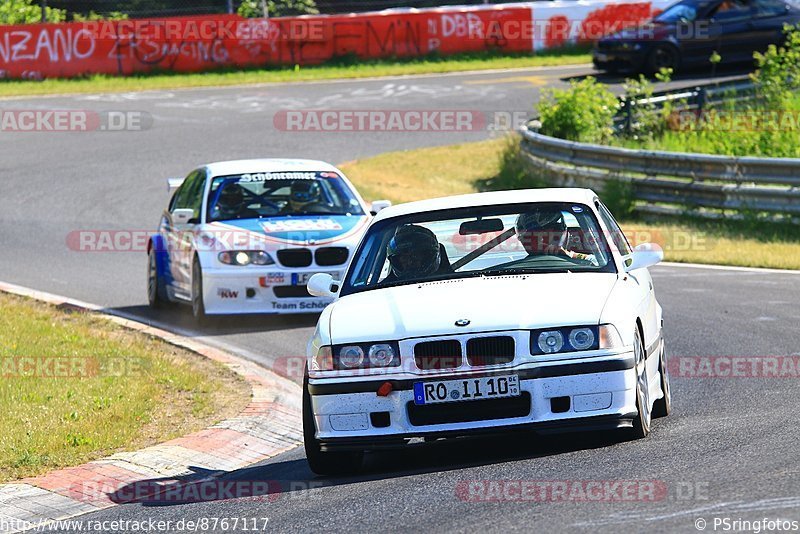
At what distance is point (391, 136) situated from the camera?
27.7 meters

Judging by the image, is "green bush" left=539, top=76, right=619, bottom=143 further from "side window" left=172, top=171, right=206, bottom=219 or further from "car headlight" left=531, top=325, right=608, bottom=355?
"car headlight" left=531, top=325, right=608, bottom=355

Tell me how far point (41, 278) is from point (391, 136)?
1210cm

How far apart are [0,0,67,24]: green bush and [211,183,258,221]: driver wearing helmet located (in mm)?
26038

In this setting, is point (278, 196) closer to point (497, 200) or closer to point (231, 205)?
point (231, 205)

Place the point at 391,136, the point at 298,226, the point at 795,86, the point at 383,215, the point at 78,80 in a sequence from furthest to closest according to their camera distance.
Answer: the point at 78,80
the point at 391,136
the point at 795,86
the point at 298,226
the point at 383,215

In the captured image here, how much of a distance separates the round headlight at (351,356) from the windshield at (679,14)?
24543 mm

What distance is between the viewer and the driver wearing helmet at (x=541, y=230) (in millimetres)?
8094

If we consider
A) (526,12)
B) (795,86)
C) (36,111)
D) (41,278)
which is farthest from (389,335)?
(526,12)

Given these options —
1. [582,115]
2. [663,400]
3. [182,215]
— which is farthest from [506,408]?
[582,115]

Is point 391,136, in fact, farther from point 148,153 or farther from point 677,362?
point 677,362

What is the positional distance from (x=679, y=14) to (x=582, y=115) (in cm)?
820

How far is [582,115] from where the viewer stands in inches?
918

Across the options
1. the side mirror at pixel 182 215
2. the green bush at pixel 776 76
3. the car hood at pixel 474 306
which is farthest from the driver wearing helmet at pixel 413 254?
the green bush at pixel 776 76

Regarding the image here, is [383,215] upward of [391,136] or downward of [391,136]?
upward
